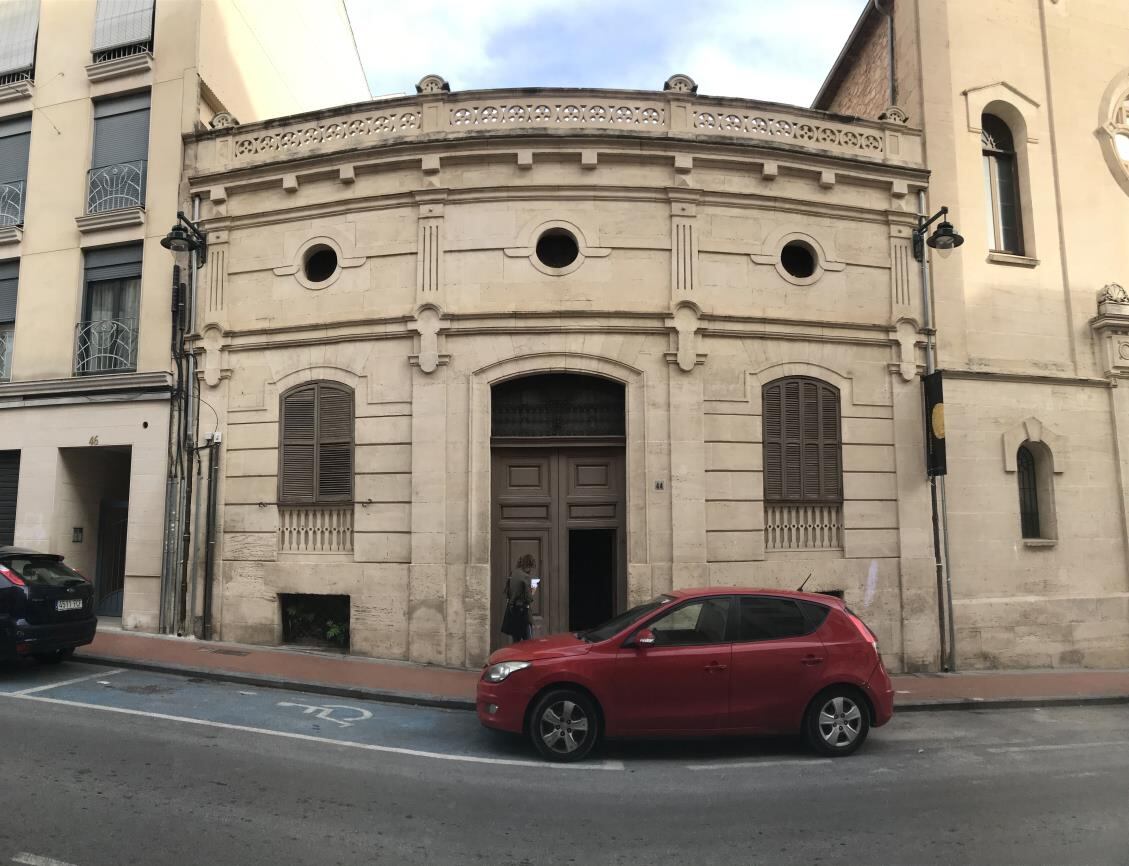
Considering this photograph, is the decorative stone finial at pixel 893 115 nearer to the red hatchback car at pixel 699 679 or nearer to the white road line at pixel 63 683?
the red hatchback car at pixel 699 679

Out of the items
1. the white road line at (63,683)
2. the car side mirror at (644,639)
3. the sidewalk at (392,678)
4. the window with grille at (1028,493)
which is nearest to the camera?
the car side mirror at (644,639)

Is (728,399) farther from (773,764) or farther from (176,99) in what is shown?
(176,99)

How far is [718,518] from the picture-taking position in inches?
459

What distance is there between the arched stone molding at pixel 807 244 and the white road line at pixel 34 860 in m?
11.3

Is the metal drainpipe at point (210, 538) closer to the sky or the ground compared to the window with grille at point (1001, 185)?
closer to the ground

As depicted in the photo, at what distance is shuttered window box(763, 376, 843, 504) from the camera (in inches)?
474

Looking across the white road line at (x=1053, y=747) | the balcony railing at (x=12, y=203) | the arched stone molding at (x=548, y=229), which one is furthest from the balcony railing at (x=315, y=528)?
the white road line at (x=1053, y=747)

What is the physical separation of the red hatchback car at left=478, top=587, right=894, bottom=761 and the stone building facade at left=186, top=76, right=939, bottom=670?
3887 millimetres

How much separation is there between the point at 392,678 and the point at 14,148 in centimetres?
1367

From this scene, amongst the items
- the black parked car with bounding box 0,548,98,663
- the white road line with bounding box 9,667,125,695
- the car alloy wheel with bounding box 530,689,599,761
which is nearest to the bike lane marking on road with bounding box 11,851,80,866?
the car alloy wheel with bounding box 530,689,599,761

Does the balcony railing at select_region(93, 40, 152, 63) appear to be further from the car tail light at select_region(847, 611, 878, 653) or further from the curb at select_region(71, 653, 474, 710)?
the car tail light at select_region(847, 611, 878, 653)

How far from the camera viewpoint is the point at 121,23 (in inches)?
575

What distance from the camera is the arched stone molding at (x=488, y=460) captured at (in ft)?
37.1

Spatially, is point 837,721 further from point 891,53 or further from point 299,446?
point 891,53
